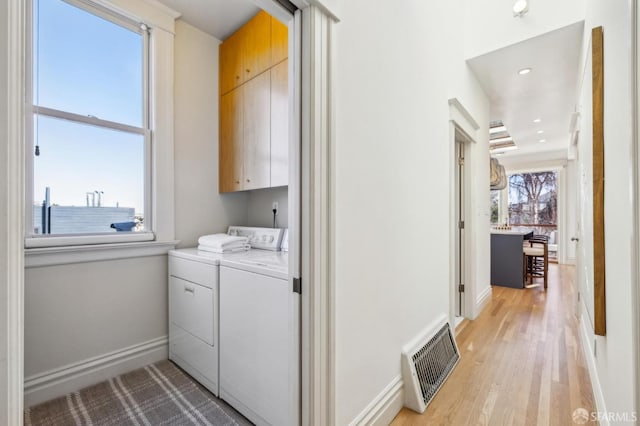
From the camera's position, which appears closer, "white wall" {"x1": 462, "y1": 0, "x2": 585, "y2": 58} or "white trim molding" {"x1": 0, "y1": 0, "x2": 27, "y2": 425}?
"white trim molding" {"x1": 0, "y1": 0, "x2": 27, "y2": 425}

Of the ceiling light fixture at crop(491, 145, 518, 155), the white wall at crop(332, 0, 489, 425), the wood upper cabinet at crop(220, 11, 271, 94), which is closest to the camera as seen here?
the white wall at crop(332, 0, 489, 425)

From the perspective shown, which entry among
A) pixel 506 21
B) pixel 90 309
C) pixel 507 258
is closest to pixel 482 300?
pixel 507 258

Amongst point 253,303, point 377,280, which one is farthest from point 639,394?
point 253,303

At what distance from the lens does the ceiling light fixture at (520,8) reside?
2.63m

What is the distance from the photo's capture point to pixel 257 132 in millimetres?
2410

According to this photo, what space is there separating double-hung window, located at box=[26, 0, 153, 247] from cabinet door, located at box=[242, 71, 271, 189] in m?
0.78

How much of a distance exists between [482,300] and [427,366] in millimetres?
2005

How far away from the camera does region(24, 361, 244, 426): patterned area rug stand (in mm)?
1663

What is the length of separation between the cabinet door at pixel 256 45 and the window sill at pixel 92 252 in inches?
62.3

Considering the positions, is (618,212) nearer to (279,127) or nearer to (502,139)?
(279,127)

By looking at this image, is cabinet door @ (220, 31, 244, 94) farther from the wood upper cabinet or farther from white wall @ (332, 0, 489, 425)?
white wall @ (332, 0, 489, 425)

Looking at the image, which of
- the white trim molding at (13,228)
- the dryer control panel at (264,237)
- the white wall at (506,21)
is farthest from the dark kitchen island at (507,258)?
the white trim molding at (13,228)

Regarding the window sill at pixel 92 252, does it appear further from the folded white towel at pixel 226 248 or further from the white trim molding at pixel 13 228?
the white trim molding at pixel 13 228

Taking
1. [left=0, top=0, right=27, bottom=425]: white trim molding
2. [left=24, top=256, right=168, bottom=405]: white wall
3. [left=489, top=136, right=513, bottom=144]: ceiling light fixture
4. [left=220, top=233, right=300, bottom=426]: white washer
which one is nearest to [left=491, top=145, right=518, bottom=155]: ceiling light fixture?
[left=489, top=136, right=513, bottom=144]: ceiling light fixture
